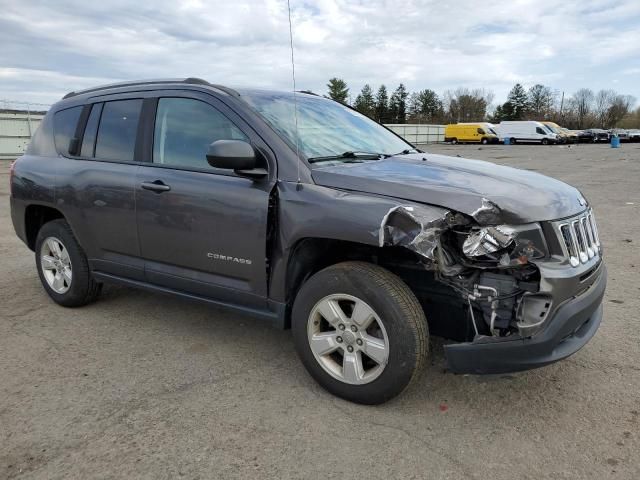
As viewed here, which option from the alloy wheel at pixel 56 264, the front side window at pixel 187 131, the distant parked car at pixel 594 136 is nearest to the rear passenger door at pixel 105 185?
the front side window at pixel 187 131

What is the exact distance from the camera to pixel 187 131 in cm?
365

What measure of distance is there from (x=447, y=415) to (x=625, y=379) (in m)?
1.24

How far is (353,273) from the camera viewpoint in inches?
112

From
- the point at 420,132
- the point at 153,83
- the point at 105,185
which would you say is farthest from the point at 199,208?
the point at 420,132

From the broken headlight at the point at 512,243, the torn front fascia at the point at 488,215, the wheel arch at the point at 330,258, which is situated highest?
the torn front fascia at the point at 488,215

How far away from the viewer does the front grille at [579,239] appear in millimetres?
2717

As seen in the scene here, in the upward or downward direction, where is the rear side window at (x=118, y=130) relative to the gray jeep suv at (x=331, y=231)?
upward

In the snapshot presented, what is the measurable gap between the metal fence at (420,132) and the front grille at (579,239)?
45.8 meters

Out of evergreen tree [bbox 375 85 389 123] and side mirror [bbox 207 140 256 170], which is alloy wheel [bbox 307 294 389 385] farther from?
evergreen tree [bbox 375 85 389 123]

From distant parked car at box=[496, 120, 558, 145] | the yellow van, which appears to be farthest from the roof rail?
distant parked car at box=[496, 120, 558, 145]

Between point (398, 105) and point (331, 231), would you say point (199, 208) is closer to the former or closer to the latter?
point (331, 231)

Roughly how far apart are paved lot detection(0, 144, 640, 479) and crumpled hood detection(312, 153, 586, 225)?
40.6 inches

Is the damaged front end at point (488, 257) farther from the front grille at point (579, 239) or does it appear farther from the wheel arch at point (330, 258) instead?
the wheel arch at point (330, 258)

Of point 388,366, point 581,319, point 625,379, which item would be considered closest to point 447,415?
point 388,366
